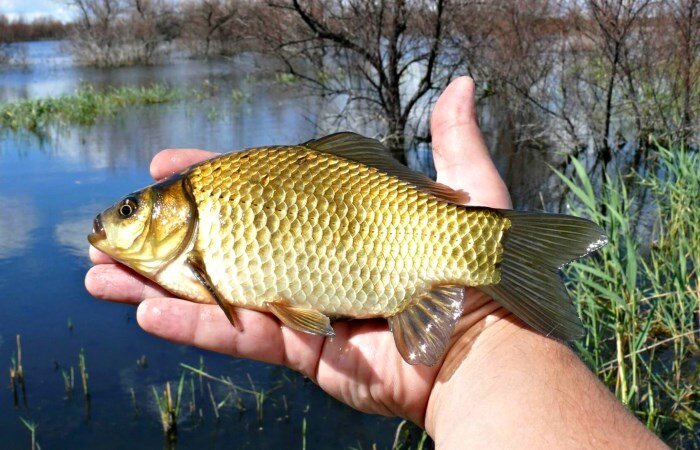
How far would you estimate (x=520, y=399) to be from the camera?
1.61m

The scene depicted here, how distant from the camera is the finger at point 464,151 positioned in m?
2.35

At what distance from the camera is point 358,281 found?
6.20 feet

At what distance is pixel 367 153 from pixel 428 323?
1.85ft

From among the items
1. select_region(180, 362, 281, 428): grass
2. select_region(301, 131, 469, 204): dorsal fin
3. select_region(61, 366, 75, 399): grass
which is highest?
select_region(301, 131, 469, 204): dorsal fin

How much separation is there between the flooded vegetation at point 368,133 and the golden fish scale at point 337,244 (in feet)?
4.24

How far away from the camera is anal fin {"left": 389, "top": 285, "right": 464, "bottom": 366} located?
5.99 ft

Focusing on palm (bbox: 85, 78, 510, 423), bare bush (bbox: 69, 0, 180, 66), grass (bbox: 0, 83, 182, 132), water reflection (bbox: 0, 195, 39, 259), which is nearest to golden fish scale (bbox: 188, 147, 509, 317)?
palm (bbox: 85, 78, 510, 423)

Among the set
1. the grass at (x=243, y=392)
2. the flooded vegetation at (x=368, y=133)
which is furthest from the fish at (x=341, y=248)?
the grass at (x=243, y=392)

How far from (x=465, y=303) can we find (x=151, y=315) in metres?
0.93

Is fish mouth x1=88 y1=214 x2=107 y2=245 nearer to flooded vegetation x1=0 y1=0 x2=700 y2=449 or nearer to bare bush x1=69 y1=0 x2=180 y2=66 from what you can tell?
flooded vegetation x1=0 y1=0 x2=700 y2=449

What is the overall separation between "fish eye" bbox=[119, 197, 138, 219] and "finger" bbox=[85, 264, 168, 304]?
0.70 feet

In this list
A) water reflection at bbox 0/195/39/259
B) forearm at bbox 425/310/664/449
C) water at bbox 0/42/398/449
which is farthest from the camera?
water reflection at bbox 0/195/39/259

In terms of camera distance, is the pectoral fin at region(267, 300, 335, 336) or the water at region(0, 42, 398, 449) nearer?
the pectoral fin at region(267, 300, 335, 336)

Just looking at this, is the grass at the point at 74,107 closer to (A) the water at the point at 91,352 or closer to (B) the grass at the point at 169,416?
(A) the water at the point at 91,352
